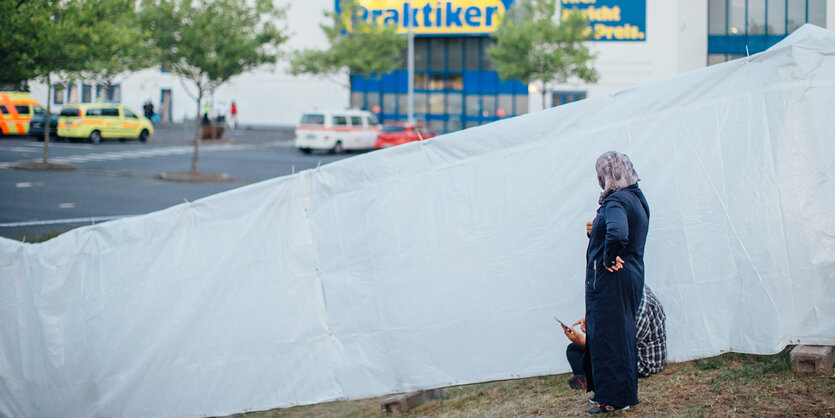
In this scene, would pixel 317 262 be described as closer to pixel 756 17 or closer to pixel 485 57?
pixel 756 17

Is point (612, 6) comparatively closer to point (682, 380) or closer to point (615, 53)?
point (615, 53)

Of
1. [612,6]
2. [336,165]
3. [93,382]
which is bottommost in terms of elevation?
[93,382]

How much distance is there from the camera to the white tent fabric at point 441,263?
527cm

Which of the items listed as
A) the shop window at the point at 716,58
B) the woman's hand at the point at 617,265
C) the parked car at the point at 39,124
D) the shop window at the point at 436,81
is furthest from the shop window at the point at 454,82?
the woman's hand at the point at 617,265

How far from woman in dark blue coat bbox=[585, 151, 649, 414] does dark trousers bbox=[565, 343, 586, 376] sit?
435mm

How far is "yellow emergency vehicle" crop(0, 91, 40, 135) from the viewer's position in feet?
113

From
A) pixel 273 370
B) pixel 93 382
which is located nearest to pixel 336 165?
pixel 273 370

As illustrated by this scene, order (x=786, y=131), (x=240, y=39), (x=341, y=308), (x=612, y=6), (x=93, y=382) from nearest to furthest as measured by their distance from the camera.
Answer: (x=786, y=131), (x=341, y=308), (x=93, y=382), (x=240, y=39), (x=612, y=6)

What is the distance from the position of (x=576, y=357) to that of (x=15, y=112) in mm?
34993

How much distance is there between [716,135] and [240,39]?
19.0 m

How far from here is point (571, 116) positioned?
223 inches

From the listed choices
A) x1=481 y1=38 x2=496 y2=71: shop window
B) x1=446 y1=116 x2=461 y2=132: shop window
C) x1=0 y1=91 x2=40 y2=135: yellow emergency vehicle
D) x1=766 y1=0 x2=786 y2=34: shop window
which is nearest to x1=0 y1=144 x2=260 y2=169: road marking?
x1=0 y1=91 x2=40 y2=135: yellow emergency vehicle

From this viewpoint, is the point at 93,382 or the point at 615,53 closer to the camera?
the point at 93,382

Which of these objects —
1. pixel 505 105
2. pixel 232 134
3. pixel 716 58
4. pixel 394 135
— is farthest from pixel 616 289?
pixel 232 134
